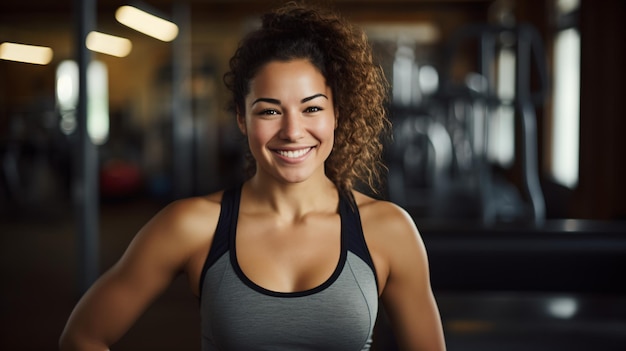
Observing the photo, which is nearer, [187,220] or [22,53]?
[187,220]

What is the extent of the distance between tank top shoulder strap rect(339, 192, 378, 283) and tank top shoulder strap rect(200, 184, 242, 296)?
5.7 inches

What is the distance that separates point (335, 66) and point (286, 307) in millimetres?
319

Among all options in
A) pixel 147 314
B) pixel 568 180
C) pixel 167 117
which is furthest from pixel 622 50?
pixel 167 117

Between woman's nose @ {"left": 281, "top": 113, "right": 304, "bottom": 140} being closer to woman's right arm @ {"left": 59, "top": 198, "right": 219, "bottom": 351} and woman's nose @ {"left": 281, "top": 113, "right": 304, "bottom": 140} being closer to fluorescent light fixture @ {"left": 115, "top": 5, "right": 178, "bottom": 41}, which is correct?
woman's right arm @ {"left": 59, "top": 198, "right": 219, "bottom": 351}

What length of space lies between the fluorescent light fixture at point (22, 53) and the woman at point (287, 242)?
7.66ft

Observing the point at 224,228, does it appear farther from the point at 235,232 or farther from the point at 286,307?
the point at 286,307

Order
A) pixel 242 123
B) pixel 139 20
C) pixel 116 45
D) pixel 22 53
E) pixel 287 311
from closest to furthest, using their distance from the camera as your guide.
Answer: pixel 287 311 → pixel 242 123 → pixel 22 53 → pixel 139 20 → pixel 116 45

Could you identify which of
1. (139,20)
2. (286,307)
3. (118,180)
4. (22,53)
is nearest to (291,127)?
(286,307)

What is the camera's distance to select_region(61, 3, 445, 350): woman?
921mm

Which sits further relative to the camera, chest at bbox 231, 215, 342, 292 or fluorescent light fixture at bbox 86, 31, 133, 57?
fluorescent light fixture at bbox 86, 31, 133, 57

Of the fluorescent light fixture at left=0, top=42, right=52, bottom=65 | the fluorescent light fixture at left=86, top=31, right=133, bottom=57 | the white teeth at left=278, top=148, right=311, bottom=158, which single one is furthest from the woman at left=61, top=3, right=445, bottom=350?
the fluorescent light fixture at left=86, top=31, right=133, bottom=57

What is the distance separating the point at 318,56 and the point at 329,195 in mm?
198

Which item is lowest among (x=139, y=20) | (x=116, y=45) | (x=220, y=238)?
(x=220, y=238)

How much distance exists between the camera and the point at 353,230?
0.98m
